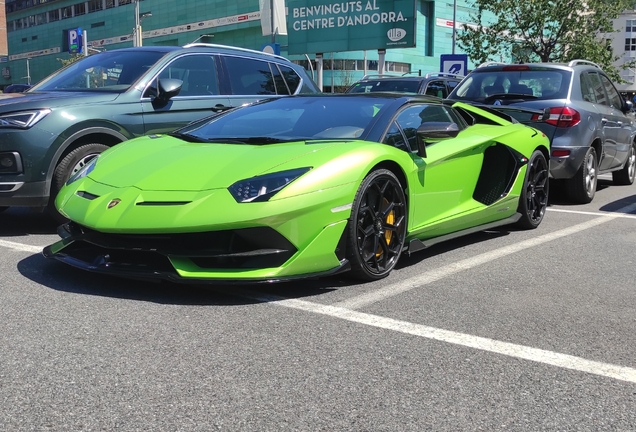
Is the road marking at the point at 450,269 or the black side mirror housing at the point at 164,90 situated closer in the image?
the road marking at the point at 450,269

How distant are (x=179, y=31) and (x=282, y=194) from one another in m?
73.0

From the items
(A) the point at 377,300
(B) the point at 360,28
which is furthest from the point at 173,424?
(B) the point at 360,28

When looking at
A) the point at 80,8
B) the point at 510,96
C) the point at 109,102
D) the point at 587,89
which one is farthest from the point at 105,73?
the point at 80,8

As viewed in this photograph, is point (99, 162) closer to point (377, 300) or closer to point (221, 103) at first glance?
point (377, 300)

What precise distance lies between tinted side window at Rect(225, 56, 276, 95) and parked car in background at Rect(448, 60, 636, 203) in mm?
2268

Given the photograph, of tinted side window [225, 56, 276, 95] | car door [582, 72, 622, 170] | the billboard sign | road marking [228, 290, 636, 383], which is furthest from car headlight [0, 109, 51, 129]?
the billboard sign

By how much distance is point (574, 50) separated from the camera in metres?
29.7

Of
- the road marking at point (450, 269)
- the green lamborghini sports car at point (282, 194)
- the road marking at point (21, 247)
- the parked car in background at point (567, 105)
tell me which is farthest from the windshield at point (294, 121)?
the parked car in background at point (567, 105)

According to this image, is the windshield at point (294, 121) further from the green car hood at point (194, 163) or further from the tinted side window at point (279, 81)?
the tinted side window at point (279, 81)

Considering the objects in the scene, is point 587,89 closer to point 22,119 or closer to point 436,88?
point 436,88

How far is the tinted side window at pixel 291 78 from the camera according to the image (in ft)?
28.5

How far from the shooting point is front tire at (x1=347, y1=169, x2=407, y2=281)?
4.44 meters

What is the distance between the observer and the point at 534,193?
22.2 ft

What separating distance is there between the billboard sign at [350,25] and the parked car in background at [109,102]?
2734cm
